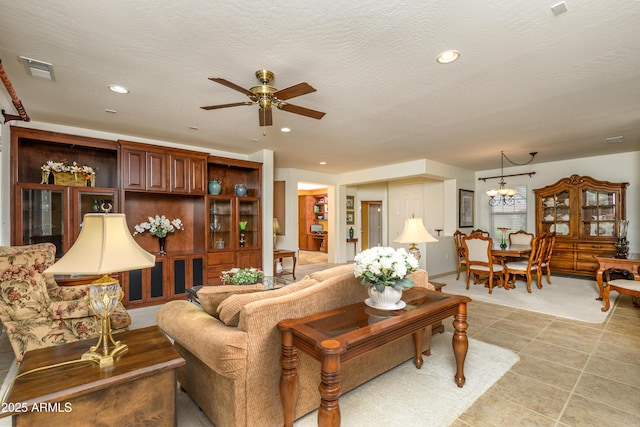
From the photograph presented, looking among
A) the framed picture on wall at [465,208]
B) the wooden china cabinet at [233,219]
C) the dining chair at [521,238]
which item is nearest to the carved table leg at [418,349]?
the wooden china cabinet at [233,219]

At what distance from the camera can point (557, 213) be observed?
6434mm

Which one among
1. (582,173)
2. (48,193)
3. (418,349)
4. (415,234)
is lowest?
(418,349)

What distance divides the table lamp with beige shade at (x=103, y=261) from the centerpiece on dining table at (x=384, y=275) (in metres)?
1.23

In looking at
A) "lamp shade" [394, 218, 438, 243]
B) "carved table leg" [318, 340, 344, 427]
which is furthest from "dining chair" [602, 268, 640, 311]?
"carved table leg" [318, 340, 344, 427]

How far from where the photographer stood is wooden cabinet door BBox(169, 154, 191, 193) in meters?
4.55

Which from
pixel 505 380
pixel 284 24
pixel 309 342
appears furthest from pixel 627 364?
pixel 284 24

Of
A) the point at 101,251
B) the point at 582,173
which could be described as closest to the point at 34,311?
the point at 101,251

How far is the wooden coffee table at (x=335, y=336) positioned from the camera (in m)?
1.40

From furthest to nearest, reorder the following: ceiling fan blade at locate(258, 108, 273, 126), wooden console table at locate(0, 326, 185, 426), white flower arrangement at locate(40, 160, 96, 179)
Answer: white flower arrangement at locate(40, 160, 96, 179)
ceiling fan blade at locate(258, 108, 273, 126)
wooden console table at locate(0, 326, 185, 426)

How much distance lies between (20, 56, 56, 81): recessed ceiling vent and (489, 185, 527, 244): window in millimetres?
8355

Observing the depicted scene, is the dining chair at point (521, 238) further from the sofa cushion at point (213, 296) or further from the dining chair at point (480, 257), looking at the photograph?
the sofa cushion at point (213, 296)

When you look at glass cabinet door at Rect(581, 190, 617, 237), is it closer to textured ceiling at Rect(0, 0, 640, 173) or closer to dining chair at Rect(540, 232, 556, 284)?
dining chair at Rect(540, 232, 556, 284)

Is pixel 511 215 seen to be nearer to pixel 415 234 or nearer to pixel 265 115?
pixel 415 234

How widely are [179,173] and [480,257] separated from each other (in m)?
5.26
